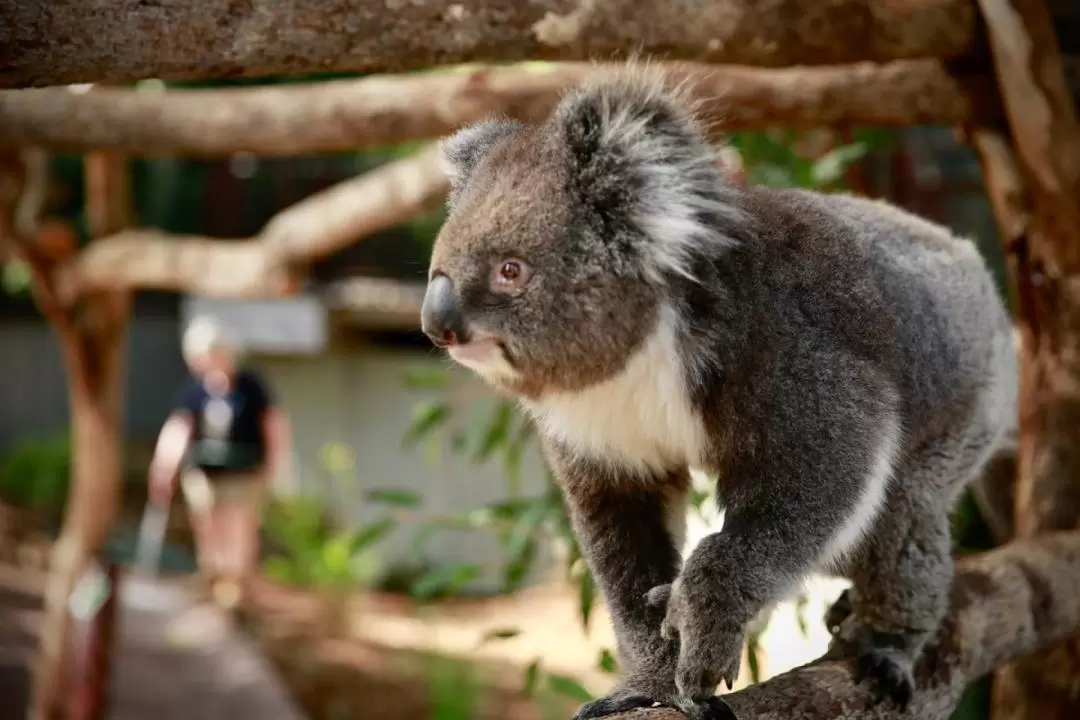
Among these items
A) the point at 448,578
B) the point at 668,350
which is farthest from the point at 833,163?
the point at 668,350

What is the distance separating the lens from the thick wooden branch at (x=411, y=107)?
9.68 ft

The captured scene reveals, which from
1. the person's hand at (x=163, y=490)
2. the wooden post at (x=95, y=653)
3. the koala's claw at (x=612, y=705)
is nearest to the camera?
the koala's claw at (x=612, y=705)

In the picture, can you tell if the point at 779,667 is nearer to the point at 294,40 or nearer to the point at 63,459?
the point at 294,40

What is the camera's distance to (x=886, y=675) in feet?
7.29

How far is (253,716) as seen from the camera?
6.28 metres

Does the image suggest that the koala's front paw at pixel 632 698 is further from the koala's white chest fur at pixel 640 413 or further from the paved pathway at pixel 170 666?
the paved pathway at pixel 170 666

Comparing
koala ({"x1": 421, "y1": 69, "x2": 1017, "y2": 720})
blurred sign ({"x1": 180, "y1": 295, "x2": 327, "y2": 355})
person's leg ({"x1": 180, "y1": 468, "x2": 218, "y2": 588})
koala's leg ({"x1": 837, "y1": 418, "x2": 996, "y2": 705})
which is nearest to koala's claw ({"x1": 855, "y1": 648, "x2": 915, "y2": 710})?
A: koala's leg ({"x1": 837, "y1": 418, "x2": 996, "y2": 705})

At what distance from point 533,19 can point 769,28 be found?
0.53 metres

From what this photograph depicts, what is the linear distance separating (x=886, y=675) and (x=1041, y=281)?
4.47 feet

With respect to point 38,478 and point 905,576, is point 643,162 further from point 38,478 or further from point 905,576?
point 38,478

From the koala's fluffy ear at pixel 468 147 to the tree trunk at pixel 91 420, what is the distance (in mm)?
3955

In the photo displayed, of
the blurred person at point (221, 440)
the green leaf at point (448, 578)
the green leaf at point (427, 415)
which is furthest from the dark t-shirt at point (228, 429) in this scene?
the green leaf at point (448, 578)

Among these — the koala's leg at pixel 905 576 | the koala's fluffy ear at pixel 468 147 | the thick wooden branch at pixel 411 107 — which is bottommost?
the koala's leg at pixel 905 576

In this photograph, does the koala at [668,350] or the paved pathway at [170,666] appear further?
the paved pathway at [170,666]
